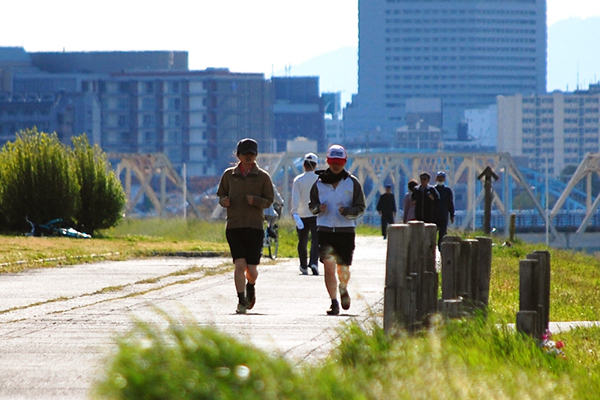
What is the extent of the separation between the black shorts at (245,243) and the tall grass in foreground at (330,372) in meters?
3.77

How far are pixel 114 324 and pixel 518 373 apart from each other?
4164mm

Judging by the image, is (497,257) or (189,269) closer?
(189,269)

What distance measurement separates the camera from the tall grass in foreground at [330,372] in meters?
3.91

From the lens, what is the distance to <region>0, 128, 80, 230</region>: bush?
27.6 metres

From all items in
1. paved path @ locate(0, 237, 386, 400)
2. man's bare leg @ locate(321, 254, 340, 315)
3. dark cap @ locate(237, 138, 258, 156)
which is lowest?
paved path @ locate(0, 237, 386, 400)

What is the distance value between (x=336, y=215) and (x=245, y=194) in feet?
2.88

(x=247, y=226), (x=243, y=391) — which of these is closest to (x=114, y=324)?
(x=247, y=226)

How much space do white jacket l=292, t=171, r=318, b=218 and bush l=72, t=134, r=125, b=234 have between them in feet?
47.4

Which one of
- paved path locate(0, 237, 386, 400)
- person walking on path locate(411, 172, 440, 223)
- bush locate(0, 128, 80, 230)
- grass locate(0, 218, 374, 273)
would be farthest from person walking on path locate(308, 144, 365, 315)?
bush locate(0, 128, 80, 230)

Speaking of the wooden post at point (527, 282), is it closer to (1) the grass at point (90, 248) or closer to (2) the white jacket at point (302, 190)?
(2) the white jacket at point (302, 190)

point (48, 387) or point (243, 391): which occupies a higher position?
point (243, 391)

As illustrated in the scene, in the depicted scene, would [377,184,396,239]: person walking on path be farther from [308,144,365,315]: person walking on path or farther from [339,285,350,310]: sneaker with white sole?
[339,285,350,310]: sneaker with white sole

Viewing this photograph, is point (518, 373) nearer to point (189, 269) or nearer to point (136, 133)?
point (189, 269)

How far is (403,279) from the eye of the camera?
24.1 ft
